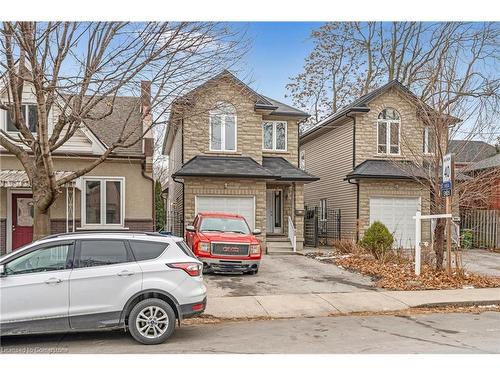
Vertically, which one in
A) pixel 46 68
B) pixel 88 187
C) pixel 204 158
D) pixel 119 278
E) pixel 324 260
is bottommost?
pixel 324 260

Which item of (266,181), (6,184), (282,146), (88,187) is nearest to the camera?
(6,184)

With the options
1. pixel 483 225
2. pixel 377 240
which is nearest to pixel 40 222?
pixel 377 240

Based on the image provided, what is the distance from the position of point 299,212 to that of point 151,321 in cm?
1318

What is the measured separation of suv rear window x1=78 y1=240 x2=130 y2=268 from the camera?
7203mm

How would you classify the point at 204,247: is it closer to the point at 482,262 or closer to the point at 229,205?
the point at 229,205

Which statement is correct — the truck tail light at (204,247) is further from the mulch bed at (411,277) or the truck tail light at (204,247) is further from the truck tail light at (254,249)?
the mulch bed at (411,277)

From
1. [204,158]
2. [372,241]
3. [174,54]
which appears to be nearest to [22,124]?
[174,54]

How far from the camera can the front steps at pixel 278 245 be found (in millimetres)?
18938

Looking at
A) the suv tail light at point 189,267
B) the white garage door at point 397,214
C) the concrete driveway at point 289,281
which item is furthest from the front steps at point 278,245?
the suv tail light at point 189,267

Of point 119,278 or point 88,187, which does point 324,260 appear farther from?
point 119,278

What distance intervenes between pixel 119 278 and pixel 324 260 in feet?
34.0

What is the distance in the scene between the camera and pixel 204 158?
19172mm

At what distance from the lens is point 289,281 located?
12.5 meters

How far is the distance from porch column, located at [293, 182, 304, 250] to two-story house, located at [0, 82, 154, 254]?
638 cm
